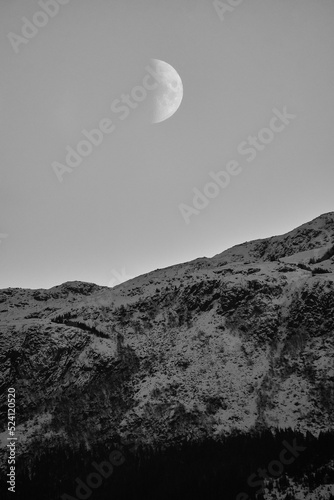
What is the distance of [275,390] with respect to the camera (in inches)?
2611

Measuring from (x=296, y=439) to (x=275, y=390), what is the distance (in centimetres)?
1131

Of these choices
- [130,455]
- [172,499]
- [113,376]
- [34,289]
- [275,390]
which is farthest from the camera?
[34,289]

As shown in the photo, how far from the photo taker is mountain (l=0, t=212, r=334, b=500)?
6394 cm

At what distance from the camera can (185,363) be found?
76562mm

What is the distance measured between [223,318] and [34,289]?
81.0 meters

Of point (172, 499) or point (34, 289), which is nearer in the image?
point (172, 499)

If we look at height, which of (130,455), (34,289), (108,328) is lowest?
(130,455)

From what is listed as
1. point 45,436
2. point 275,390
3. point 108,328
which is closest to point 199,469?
point 275,390

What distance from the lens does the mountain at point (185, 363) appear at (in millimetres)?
63938

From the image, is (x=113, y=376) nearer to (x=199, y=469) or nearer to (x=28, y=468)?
(x=28, y=468)

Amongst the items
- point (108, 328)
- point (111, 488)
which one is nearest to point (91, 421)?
point (111, 488)

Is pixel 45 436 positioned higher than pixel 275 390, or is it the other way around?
pixel 45 436

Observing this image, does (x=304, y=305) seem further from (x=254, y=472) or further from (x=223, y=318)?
(x=254, y=472)

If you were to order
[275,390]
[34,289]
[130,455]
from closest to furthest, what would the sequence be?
1. [130,455]
2. [275,390]
3. [34,289]
